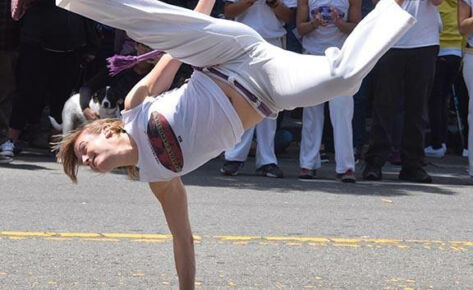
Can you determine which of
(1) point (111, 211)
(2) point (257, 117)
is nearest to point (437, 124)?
(1) point (111, 211)

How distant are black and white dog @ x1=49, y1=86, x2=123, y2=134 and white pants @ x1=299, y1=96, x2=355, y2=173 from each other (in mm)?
1884

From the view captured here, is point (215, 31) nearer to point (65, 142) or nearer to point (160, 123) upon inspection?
point (160, 123)

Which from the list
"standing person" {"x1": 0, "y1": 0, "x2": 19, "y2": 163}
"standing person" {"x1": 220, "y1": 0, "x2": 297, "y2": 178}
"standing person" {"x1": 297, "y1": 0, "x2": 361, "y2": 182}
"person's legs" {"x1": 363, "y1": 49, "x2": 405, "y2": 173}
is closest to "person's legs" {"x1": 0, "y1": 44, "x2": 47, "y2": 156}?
"standing person" {"x1": 0, "y1": 0, "x2": 19, "y2": 163}

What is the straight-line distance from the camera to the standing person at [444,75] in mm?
12422

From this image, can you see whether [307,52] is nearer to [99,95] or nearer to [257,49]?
[99,95]

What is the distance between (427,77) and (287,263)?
4.20 m

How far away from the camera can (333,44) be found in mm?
10672

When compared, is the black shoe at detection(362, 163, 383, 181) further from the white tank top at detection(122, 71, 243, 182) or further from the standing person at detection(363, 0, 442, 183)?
the white tank top at detection(122, 71, 243, 182)

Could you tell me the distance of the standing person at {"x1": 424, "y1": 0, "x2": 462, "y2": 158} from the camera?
40.8 ft

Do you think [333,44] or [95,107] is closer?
[333,44]

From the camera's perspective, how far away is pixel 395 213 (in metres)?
A: 8.91

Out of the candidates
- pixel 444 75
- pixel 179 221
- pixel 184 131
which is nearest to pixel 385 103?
pixel 444 75

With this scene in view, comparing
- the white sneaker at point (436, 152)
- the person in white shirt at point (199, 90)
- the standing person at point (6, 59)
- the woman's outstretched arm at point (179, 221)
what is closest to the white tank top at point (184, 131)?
the person in white shirt at point (199, 90)

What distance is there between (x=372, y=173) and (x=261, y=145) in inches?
44.1
